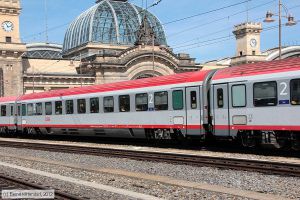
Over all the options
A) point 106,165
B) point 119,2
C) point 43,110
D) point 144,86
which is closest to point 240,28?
point 119,2

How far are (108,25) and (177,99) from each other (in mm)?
83887

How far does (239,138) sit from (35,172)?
945 centimetres

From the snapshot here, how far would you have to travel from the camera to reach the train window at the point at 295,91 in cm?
1983

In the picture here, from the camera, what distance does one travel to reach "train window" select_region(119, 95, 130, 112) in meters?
29.5

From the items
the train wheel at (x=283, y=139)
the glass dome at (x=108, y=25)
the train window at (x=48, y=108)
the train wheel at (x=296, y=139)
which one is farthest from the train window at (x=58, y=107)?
the glass dome at (x=108, y=25)

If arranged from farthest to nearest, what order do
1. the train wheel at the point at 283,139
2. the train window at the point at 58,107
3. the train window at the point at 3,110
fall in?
the train window at the point at 3,110
the train window at the point at 58,107
the train wheel at the point at 283,139

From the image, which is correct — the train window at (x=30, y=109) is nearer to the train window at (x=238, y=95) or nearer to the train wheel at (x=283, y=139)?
the train window at (x=238, y=95)

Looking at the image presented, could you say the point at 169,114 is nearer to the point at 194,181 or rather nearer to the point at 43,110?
the point at 194,181

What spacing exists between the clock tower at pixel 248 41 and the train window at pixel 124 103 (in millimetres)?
82193

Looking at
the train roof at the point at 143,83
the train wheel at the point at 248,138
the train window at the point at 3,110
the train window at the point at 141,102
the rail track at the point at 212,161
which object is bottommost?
the rail track at the point at 212,161

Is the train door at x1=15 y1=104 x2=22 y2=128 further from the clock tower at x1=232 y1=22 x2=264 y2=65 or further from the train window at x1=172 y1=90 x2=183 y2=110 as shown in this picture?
the clock tower at x1=232 y1=22 x2=264 y2=65

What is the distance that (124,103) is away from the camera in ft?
98.1

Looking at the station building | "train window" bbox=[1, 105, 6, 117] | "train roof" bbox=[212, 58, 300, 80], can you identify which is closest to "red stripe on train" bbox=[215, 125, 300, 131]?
"train roof" bbox=[212, 58, 300, 80]

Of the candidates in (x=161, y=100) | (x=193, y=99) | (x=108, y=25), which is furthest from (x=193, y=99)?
(x=108, y=25)
